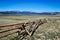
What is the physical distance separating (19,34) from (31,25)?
248 centimetres

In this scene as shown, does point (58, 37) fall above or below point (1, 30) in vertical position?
below

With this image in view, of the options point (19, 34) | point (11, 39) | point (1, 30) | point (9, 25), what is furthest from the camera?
point (19, 34)

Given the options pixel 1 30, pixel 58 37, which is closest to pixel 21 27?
pixel 1 30

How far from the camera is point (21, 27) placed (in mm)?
11242

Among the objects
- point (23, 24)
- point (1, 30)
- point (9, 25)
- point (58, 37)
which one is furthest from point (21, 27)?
point (58, 37)

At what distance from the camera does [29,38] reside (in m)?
11.3

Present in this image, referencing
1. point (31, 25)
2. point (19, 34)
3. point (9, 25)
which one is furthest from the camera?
point (31, 25)

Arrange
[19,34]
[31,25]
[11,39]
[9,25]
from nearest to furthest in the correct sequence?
[9,25] < [11,39] < [19,34] < [31,25]

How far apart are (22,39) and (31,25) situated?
9.33 feet

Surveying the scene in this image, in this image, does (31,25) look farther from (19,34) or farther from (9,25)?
(9,25)

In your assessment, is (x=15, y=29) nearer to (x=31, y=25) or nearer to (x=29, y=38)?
(x=29, y=38)

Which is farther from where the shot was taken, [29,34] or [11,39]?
[29,34]

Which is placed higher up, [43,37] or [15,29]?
[15,29]

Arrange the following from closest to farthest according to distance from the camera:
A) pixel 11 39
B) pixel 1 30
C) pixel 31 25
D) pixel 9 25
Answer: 1. pixel 1 30
2. pixel 9 25
3. pixel 11 39
4. pixel 31 25
